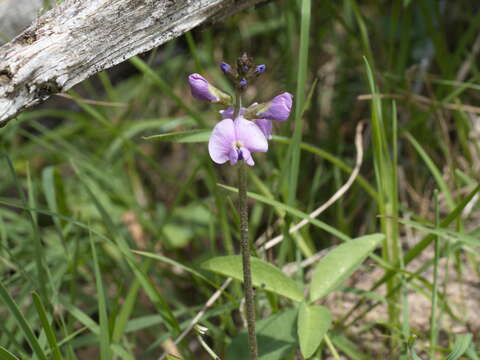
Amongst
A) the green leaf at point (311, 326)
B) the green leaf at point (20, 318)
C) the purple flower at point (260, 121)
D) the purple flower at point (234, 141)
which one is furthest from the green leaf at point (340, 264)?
the green leaf at point (20, 318)

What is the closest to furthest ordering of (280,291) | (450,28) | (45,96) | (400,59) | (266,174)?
1. (45,96)
2. (280,291)
3. (400,59)
4. (266,174)
5. (450,28)

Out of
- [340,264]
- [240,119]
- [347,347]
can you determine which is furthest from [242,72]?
[347,347]

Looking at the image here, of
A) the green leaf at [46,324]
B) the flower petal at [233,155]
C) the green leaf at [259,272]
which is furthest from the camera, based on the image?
the green leaf at [259,272]

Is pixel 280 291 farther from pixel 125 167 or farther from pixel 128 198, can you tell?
pixel 125 167

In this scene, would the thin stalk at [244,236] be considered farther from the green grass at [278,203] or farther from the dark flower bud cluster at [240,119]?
the green grass at [278,203]

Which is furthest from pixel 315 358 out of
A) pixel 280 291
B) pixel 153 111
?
pixel 153 111

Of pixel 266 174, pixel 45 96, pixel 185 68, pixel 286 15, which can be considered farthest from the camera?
pixel 185 68

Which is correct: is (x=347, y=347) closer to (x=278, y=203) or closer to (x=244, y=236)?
(x=278, y=203)
